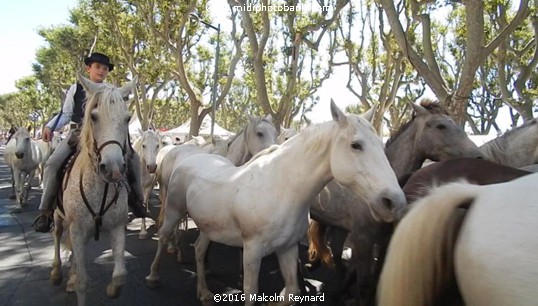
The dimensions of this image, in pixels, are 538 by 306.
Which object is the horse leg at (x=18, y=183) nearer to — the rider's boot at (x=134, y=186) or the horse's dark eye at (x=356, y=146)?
the rider's boot at (x=134, y=186)

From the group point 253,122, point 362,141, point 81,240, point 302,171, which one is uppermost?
point 253,122

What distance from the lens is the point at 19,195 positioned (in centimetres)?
975

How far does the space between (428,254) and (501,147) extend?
4343mm

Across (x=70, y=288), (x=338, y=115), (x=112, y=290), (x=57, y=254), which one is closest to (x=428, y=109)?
(x=338, y=115)

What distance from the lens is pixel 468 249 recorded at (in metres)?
1.22

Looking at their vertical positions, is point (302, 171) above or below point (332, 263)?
above

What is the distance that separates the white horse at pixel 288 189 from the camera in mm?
2531

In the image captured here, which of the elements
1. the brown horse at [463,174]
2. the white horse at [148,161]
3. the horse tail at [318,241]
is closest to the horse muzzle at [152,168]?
the white horse at [148,161]

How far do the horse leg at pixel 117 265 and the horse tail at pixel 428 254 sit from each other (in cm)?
244

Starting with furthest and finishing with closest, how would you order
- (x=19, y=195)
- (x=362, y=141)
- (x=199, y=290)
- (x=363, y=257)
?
(x=19, y=195), (x=199, y=290), (x=363, y=257), (x=362, y=141)

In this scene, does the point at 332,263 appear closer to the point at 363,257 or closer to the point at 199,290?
the point at 363,257

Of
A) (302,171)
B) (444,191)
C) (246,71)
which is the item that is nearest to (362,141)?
(302,171)

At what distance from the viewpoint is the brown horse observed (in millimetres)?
2979

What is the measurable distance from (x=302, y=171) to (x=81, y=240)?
205 centimetres
